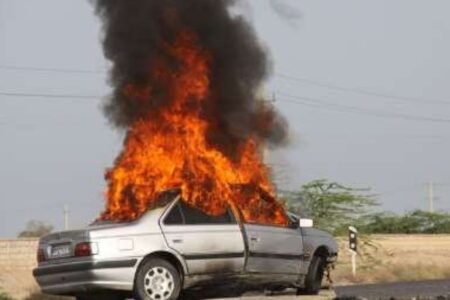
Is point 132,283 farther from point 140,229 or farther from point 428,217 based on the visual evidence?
point 428,217

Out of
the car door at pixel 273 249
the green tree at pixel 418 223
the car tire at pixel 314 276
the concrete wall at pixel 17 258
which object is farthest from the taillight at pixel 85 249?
the green tree at pixel 418 223

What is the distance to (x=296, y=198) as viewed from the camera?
19.1 m

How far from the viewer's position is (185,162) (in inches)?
535

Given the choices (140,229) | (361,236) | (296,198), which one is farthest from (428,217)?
(140,229)

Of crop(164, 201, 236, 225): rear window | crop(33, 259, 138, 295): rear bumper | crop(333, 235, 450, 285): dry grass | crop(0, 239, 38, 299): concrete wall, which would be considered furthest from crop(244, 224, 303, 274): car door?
crop(0, 239, 38, 299): concrete wall

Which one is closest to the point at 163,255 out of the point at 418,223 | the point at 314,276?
the point at 314,276

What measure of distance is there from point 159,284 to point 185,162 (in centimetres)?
218

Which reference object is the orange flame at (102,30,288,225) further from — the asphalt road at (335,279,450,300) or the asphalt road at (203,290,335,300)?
the asphalt road at (335,279,450,300)

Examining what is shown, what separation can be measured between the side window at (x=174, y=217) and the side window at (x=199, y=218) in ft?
0.21

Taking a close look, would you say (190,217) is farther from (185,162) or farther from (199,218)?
(185,162)

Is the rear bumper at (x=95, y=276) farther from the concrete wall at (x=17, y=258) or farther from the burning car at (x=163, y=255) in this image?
the concrete wall at (x=17, y=258)

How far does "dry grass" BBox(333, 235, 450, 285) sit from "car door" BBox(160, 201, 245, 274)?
1527cm

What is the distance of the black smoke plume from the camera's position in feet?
47.8

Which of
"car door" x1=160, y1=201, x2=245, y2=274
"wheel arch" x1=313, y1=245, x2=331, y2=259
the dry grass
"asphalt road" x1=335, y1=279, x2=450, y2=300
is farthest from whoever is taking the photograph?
the dry grass
